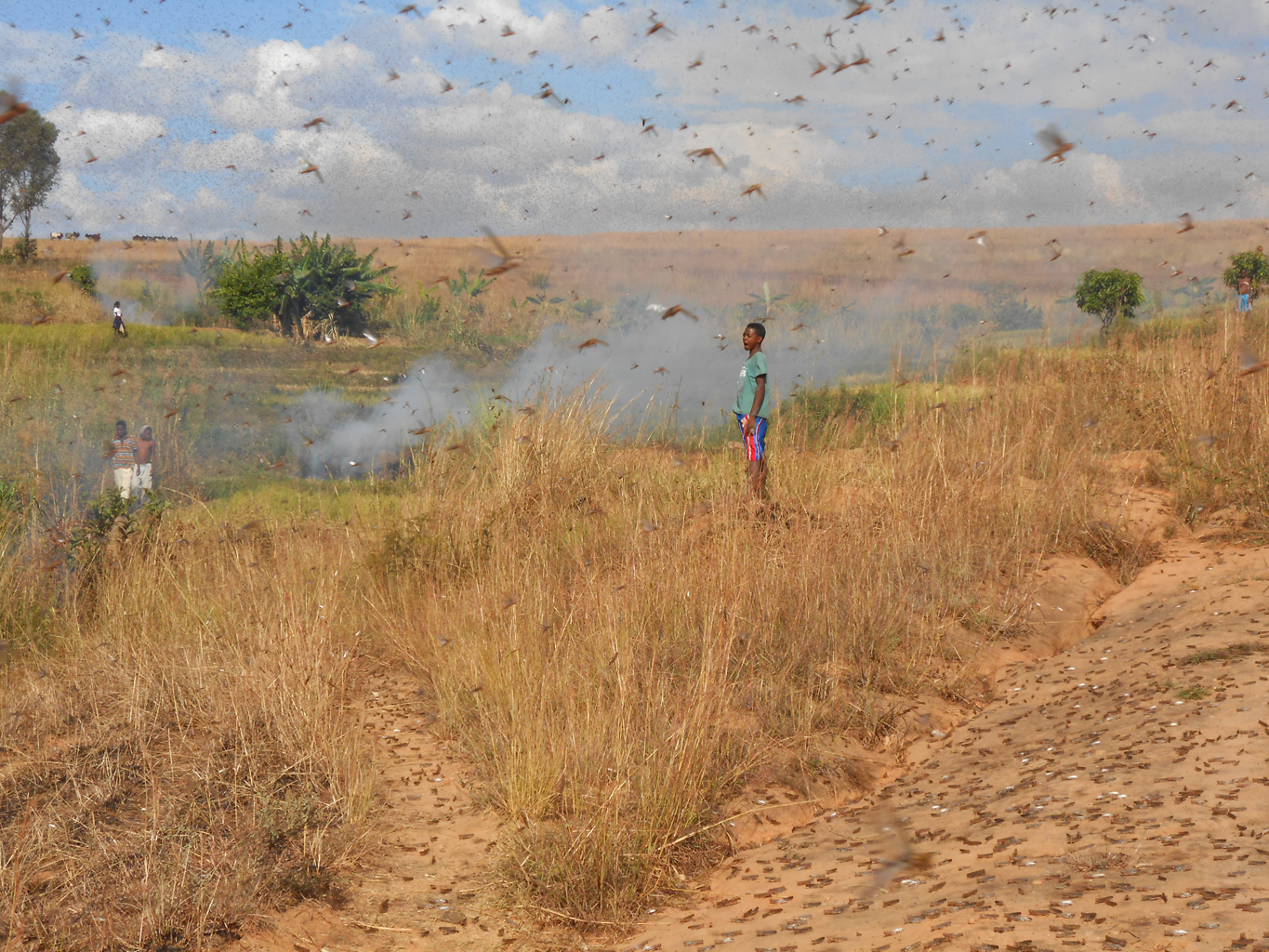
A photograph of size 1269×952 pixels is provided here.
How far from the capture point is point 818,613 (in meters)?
5.22

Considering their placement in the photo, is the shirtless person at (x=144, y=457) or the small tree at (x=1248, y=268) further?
the small tree at (x=1248, y=268)

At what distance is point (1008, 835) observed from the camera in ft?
10.9

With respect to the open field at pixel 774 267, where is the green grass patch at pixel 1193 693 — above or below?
below

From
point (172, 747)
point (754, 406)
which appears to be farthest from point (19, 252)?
point (172, 747)

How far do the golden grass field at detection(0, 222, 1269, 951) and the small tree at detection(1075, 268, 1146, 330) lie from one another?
755 cm

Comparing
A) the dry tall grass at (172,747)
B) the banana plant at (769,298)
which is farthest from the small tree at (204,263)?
the dry tall grass at (172,747)

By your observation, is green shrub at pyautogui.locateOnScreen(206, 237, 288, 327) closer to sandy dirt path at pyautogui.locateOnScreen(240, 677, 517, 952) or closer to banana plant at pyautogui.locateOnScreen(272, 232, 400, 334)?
banana plant at pyautogui.locateOnScreen(272, 232, 400, 334)

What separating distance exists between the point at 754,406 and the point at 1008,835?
4772 mm

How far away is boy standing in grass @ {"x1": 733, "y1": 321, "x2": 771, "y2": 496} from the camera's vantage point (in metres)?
7.71

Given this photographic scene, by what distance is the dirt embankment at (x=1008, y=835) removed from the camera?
2.66m

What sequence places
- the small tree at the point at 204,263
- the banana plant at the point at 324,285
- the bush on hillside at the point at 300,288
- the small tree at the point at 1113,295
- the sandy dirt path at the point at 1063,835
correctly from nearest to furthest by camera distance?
1. the sandy dirt path at the point at 1063,835
2. the small tree at the point at 1113,295
3. the bush on hillside at the point at 300,288
4. the banana plant at the point at 324,285
5. the small tree at the point at 204,263

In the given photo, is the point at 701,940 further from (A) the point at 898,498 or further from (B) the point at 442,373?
(B) the point at 442,373

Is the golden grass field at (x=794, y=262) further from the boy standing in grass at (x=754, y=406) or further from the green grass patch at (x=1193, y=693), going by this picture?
the green grass patch at (x=1193, y=693)

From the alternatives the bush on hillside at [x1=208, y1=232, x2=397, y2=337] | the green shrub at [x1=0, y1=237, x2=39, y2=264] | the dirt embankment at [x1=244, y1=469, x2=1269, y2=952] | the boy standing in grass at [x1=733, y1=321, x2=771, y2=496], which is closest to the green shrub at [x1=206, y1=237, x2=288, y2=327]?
the bush on hillside at [x1=208, y1=232, x2=397, y2=337]
